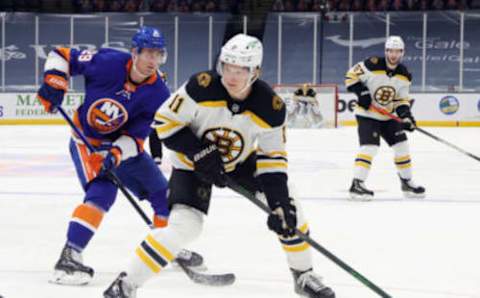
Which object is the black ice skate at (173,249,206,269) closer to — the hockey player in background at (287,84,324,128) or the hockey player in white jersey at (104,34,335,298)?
the hockey player in white jersey at (104,34,335,298)

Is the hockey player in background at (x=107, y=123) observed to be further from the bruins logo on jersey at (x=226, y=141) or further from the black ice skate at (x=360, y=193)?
the black ice skate at (x=360, y=193)

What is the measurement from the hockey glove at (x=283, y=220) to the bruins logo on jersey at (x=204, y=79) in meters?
0.45

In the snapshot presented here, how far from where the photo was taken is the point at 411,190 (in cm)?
612

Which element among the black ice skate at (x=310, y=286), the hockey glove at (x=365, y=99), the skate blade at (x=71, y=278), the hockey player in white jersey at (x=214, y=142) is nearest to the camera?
the hockey player in white jersey at (x=214, y=142)

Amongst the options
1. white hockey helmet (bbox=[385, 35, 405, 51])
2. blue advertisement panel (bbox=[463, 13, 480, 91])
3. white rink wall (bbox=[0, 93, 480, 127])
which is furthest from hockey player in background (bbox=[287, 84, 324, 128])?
white hockey helmet (bbox=[385, 35, 405, 51])

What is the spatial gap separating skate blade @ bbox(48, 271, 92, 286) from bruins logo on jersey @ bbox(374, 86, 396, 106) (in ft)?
10.9

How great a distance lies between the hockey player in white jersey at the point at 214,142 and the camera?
2.76 metres

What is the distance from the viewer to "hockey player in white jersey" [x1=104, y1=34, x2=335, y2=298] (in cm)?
276

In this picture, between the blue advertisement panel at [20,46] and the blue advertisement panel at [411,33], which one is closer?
the blue advertisement panel at [411,33]

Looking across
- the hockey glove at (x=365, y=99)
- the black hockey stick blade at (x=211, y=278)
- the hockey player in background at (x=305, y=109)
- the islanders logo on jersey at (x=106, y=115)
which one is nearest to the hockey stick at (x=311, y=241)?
the black hockey stick blade at (x=211, y=278)

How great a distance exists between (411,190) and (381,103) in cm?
65

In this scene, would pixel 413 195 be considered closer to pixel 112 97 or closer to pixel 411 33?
pixel 112 97

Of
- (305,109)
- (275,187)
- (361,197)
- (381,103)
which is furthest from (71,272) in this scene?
(305,109)

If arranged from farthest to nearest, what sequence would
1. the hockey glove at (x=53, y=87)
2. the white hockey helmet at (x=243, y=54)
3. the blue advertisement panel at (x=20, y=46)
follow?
the blue advertisement panel at (x=20, y=46)
the hockey glove at (x=53, y=87)
the white hockey helmet at (x=243, y=54)
